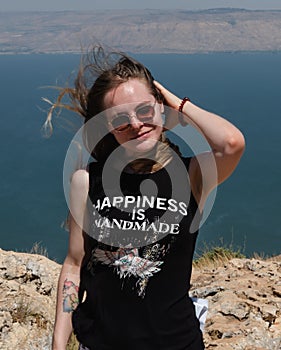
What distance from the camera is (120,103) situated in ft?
5.79

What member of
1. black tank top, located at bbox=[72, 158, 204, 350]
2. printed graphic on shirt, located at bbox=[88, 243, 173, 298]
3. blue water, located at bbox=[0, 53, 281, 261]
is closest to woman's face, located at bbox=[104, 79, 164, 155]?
black tank top, located at bbox=[72, 158, 204, 350]

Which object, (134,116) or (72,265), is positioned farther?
(72,265)

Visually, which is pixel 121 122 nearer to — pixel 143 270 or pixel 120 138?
pixel 120 138

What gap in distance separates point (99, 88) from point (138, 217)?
1.59 ft

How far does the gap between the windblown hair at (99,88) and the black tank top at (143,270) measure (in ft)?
0.72

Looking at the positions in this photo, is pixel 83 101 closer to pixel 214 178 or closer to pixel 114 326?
pixel 214 178

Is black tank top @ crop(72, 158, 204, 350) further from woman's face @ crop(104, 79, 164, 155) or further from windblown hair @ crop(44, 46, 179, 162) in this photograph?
windblown hair @ crop(44, 46, 179, 162)

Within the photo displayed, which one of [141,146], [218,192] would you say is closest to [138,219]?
[141,146]

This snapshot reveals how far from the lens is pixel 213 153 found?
1.64 metres

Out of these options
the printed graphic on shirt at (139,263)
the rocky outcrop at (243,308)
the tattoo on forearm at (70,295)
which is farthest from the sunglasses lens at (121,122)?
the rocky outcrop at (243,308)

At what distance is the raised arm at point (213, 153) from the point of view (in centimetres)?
162

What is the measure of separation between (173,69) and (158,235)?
566ft

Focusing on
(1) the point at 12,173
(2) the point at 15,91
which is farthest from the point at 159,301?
(2) the point at 15,91

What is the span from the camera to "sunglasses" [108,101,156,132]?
5.69 feet
